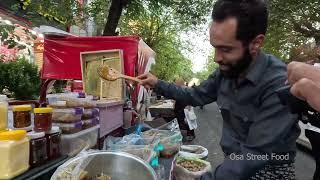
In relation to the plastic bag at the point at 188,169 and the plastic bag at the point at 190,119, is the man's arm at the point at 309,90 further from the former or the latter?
the plastic bag at the point at 190,119

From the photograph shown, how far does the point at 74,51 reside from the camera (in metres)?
4.46

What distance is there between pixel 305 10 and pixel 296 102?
15738 millimetres

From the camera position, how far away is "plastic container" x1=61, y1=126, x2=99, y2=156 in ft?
8.12

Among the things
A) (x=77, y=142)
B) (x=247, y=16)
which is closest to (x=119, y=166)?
(x=77, y=142)

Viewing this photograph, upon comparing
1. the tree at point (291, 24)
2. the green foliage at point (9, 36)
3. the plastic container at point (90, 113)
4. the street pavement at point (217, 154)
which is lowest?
the street pavement at point (217, 154)

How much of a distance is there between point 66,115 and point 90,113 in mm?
351

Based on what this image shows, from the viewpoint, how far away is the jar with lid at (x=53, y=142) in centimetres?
223

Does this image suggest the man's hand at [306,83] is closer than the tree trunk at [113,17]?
Yes

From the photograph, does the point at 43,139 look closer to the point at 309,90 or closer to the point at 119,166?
the point at 119,166

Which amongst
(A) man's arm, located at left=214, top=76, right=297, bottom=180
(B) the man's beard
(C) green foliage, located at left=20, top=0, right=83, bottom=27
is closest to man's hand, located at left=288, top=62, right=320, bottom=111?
(A) man's arm, located at left=214, top=76, right=297, bottom=180

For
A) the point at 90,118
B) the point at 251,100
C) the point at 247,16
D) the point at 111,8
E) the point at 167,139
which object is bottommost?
the point at 167,139

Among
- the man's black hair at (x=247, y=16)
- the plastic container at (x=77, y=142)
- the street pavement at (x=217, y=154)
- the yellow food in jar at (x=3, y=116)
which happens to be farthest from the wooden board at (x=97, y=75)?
the street pavement at (x=217, y=154)

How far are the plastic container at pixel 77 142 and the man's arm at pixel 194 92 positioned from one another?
1.99 feet

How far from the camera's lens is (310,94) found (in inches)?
52.5
